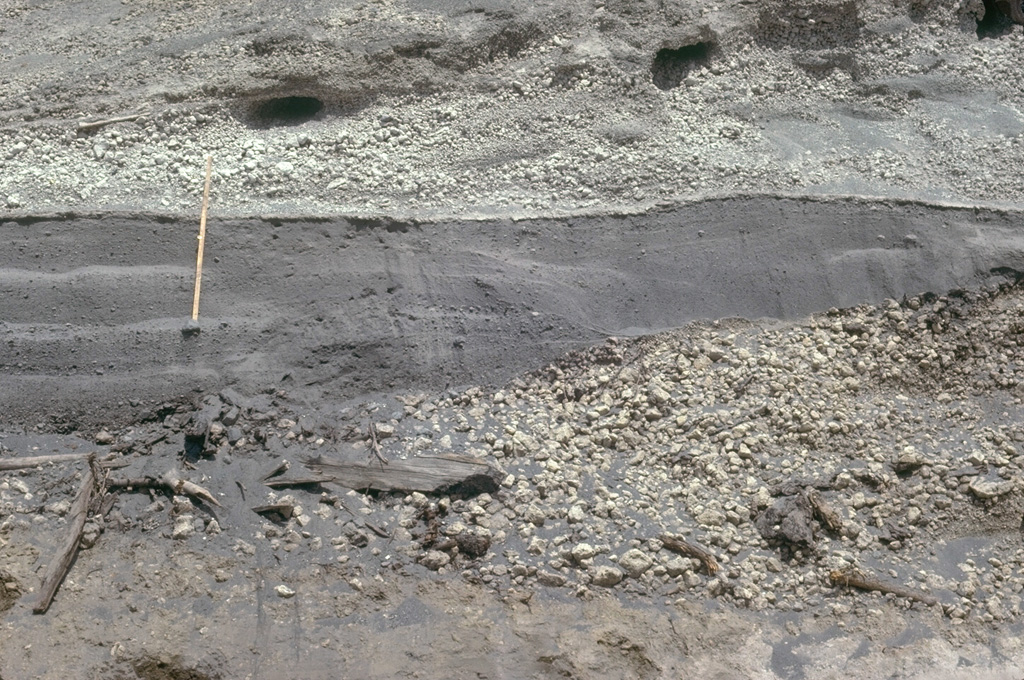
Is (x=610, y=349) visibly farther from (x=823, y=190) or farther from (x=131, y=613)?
(x=131, y=613)

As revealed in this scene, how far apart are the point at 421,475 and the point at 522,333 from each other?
128 centimetres

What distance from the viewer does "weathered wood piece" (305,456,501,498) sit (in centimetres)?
600

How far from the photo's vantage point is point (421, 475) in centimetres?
603

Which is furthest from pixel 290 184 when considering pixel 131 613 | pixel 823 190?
pixel 823 190

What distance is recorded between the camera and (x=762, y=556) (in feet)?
19.2

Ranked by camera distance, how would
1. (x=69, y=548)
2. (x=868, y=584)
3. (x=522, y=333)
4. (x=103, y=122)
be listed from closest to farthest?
(x=69, y=548) < (x=868, y=584) < (x=522, y=333) < (x=103, y=122)

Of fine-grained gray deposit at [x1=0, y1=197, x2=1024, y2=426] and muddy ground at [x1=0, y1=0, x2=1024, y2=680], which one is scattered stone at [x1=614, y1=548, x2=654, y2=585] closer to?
muddy ground at [x1=0, y1=0, x2=1024, y2=680]

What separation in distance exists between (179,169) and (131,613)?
3.27m

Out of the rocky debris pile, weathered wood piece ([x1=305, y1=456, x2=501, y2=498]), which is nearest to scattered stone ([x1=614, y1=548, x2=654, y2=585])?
the rocky debris pile

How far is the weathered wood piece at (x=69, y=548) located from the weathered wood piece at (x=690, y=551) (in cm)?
320

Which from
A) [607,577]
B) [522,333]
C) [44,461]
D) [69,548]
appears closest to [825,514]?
[607,577]

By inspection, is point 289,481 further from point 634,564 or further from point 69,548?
point 634,564

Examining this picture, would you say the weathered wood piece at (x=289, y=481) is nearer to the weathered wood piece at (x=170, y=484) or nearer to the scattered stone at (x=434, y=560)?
the weathered wood piece at (x=170, y=484)

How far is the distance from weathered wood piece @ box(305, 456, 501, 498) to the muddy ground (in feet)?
0.23
